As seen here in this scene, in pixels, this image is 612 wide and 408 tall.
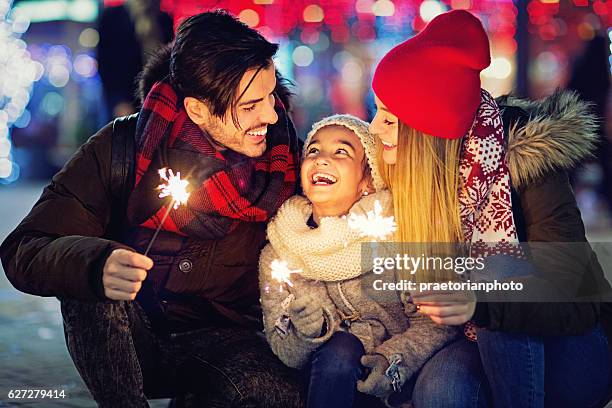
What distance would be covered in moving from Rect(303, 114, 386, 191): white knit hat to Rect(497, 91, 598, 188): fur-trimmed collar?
0.36 metres

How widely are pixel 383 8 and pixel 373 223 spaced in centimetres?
598

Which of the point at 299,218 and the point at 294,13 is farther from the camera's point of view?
the point at 294,13

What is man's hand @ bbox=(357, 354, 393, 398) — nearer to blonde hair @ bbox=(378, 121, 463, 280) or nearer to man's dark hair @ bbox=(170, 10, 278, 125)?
blonde hair @ bbox=(378, 121, 463, 280)

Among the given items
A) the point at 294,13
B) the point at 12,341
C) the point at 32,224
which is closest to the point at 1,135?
the point at 294,13

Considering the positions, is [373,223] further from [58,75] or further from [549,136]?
[58,75]

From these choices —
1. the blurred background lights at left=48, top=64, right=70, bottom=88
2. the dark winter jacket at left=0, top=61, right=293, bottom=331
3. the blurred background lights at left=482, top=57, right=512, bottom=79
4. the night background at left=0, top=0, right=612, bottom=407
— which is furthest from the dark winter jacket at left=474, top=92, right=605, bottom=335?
the blurred background lights at left=48, top=64, right=70, bottom=88

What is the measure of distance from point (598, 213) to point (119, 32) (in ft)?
13.7

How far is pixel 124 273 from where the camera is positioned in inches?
82.7

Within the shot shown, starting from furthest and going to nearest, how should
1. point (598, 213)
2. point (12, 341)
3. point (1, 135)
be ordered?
1. point (1, 135)
2. point (598, 213)
3. point (12, 341)

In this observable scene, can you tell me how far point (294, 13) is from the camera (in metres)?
8.01

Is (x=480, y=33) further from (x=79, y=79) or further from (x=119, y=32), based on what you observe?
(x=79, y=79)

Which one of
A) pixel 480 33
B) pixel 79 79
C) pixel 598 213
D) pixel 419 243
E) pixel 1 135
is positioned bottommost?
pixel 419 243

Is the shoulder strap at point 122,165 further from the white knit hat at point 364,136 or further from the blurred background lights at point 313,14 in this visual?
the blurred background lights at point 313,14

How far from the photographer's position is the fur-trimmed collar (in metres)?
2.25
